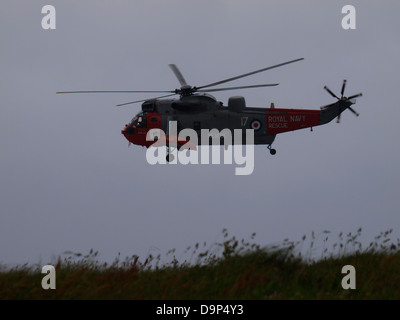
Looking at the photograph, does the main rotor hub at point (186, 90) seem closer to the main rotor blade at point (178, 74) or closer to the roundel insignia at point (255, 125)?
the main rotor blade at point (178, 74)

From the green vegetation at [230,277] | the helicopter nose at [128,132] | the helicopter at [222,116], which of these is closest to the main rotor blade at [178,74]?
the helicopter at [222,116]

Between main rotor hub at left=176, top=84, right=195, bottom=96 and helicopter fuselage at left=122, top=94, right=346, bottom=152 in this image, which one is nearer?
helicopter fuselage at left=122, top=94, right=346, bottom=152

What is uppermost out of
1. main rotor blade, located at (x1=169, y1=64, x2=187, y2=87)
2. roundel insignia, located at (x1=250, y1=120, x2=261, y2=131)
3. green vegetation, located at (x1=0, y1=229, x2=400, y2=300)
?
main rotor blade, located at (x1=169, y1=64, x2=187, y2=87)

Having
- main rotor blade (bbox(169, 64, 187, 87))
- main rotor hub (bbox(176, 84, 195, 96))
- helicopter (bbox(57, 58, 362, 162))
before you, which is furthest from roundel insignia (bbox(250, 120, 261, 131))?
main rotor blade (bbox(169, 64, 187, 87))

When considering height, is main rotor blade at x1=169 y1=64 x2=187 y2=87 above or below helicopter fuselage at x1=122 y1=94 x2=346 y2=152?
above

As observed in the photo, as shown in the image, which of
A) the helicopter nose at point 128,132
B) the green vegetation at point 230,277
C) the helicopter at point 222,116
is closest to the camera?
the green vegetation at point 230,277

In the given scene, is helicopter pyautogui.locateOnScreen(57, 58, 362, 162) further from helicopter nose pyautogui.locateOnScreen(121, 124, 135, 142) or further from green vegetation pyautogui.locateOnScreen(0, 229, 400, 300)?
green vegetation pyautogui.locateOnScreen(0, 229, 400, 300)

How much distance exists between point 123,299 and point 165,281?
1000 mm

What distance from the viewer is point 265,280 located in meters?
10.3

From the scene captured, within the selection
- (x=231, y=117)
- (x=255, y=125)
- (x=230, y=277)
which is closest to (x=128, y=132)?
(x=231, y=117)
